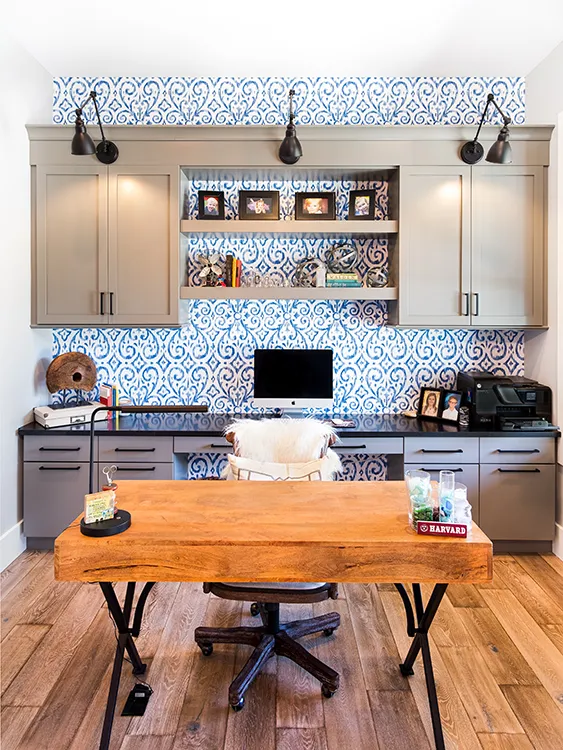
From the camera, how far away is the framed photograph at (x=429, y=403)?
11.8 ft

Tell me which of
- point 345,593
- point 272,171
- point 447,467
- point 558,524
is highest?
point 272,171

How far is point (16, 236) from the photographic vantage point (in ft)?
10.9

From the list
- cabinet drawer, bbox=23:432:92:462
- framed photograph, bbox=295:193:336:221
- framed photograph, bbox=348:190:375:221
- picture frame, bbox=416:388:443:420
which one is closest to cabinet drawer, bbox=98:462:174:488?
cabinet drawer, bbox=23:432:92:462

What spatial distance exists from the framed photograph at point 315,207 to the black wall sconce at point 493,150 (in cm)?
89

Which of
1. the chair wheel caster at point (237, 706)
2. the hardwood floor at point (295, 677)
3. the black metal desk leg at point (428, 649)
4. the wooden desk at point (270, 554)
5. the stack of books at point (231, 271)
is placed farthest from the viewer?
the stack of books at point (231, 271)

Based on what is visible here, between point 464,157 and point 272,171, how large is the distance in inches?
48.9

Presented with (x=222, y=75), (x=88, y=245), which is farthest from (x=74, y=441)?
(x=222, y=75)

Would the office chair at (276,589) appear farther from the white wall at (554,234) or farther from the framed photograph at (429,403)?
the white wall at (554,234)

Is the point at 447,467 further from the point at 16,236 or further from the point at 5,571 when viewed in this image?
the point at 16,236

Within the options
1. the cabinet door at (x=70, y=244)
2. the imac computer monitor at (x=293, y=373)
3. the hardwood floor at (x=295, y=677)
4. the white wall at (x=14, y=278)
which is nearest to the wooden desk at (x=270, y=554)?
the hardwood floor at (x=295, y=677)

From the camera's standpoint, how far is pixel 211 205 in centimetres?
363

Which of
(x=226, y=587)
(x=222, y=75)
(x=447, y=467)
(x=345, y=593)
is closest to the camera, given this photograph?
(x=226, y=587)

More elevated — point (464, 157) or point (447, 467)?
point (464, 157)

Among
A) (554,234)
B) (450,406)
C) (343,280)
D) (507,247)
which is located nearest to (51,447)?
(343,280)
